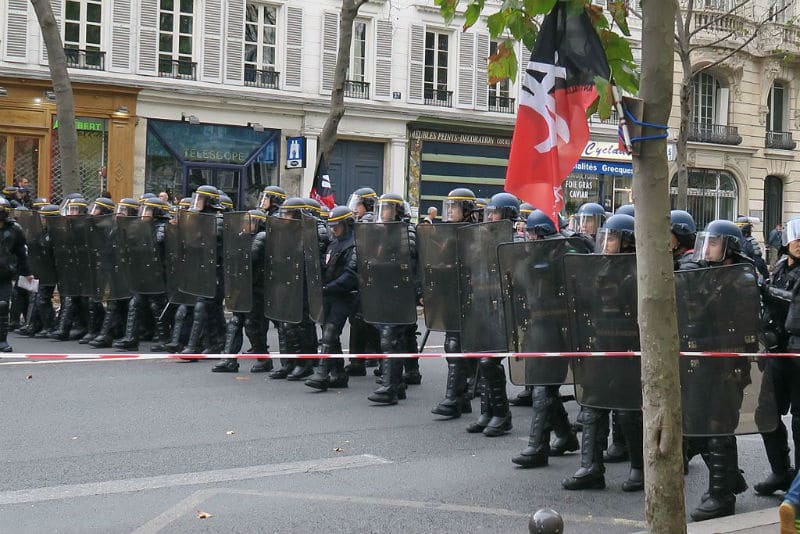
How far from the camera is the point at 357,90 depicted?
27797 millimetres

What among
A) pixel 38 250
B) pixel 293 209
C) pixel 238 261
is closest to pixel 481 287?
pixel 293 209

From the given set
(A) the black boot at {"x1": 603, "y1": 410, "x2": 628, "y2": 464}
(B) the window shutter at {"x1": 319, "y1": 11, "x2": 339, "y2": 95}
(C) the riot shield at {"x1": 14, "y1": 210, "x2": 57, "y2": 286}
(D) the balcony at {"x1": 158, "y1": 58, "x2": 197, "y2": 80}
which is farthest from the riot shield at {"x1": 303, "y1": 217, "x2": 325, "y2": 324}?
(B) the window shutter at {"x1": 319, "y1": 11, "x2": 339, "y2": 95}

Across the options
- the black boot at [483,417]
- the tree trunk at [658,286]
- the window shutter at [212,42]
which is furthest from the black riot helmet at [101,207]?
the window shutter at [212,42]

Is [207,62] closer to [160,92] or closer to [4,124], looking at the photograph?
[160,92]

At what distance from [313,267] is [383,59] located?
18166 millimetres

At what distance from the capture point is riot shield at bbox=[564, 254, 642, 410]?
6.28 meters

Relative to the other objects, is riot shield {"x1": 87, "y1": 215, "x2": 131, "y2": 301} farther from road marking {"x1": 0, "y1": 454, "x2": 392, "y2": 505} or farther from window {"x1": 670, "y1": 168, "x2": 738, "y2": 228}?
Result: window {"x1": 670, "y1": 168, "x2": 738, "y2": 228}

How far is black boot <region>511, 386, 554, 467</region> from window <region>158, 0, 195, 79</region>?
19553mm

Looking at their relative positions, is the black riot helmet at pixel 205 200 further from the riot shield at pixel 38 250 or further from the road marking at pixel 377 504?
the road marking at pixel 377 504

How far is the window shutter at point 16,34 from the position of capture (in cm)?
2294

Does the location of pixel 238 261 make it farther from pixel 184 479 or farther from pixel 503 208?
pixel 184 479

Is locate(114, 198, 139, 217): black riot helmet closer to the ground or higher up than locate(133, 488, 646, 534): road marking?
higher up

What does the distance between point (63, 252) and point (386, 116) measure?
15183mm

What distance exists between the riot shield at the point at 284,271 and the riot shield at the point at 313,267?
10 cm
